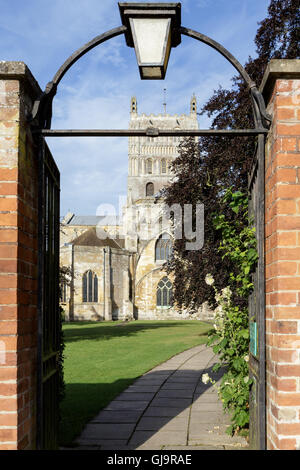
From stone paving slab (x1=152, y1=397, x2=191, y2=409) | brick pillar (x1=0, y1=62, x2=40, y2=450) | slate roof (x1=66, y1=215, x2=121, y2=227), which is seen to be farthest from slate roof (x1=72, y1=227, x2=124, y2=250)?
brick pillar (x1=0, y1=62, x2=40, y2=450)

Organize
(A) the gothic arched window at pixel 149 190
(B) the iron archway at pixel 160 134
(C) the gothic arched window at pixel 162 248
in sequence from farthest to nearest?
(A) the gothic arched window at pixel 149 190 → (C) the gothic arched window at pixel 162 248 → (B) the iron archway at pixel 160 134

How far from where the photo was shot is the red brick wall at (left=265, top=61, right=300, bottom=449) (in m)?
2.88

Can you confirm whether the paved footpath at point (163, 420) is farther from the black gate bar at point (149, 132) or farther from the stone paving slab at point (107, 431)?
Result: the black gate bar at point (149, 132)

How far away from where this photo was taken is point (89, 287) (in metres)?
40.9

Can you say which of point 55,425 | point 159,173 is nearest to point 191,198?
point 55,425

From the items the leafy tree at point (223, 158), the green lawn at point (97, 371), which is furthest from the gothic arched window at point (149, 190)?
the leafy tree at point (223, 158)

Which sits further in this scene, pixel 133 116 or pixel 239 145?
pixel 133 116

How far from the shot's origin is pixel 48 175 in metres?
4.16

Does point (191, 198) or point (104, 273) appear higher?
point (191, 198)

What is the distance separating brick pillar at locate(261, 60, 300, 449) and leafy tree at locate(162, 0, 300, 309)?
274 inches

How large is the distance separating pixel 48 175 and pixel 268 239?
1.96m

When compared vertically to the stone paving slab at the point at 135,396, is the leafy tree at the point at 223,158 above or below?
above

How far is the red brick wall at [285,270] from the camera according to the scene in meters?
2.88
